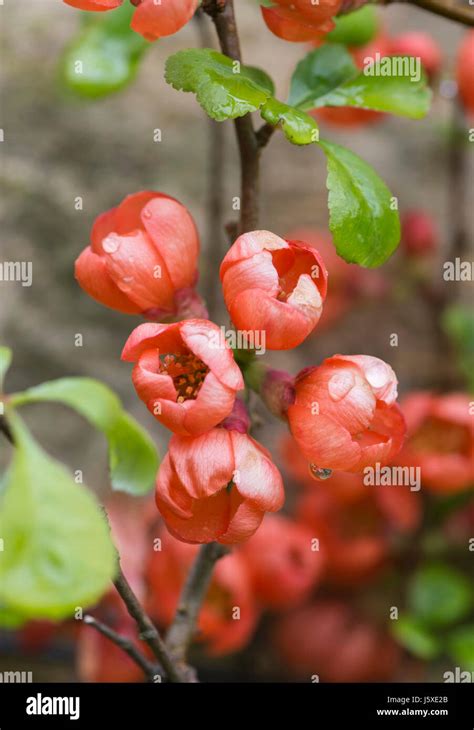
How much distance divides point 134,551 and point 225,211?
59 cm

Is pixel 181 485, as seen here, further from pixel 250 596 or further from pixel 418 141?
pixel 418 141

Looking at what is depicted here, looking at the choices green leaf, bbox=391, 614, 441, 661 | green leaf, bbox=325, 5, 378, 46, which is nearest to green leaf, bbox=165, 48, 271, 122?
green leaf, bbox=325, 5, 378, 46

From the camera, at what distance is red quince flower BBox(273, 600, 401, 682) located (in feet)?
3.78

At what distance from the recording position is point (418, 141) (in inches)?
61.7

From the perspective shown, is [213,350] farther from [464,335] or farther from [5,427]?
[464,335]

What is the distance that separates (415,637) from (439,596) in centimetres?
9

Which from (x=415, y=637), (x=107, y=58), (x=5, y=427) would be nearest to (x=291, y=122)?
(x=5, y=427)

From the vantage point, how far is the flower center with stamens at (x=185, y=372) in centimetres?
57

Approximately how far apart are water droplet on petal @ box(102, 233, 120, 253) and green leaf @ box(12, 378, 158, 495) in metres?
0.09

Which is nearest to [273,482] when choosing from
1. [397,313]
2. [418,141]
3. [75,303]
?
[75,303]

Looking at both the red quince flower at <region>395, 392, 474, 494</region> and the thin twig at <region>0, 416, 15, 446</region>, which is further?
the red quince flower at <region>395, 392, 474, 494</region>

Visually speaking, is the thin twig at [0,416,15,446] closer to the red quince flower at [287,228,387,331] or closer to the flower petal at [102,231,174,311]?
the flower petal at [102,231,174,311]

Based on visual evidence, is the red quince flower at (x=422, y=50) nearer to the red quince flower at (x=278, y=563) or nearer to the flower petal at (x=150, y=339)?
the red quince flower at (x=278, y=563)

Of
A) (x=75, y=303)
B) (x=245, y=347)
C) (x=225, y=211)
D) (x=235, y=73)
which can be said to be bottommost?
(x=245, y=347)
